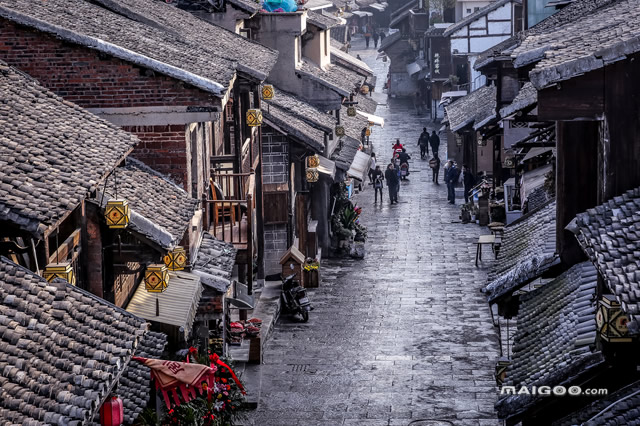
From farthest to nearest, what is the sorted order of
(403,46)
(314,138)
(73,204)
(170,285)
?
(403,46), (314,138), (170,285), (73,204)

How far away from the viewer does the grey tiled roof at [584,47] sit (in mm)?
14912

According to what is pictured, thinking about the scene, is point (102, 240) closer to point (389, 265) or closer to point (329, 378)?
point (329, 378)

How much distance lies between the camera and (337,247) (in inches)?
1571

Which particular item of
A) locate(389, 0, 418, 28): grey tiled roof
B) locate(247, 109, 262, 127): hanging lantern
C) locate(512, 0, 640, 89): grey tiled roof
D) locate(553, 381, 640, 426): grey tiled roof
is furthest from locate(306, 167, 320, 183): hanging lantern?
locate(389, 0, 418, 28): grey tiled roof

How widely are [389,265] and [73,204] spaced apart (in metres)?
24.4

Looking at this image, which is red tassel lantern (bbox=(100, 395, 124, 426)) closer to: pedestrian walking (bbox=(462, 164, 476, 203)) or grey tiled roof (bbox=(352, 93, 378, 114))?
pedestrian walking (bbox=(462, 164, 476, 203))

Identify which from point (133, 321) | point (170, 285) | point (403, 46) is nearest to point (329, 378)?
point (170, 285)

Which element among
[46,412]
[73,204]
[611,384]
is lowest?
[611,384]

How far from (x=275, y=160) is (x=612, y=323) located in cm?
2264

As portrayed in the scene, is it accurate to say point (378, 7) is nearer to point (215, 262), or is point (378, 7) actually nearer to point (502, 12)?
point (502, 12)

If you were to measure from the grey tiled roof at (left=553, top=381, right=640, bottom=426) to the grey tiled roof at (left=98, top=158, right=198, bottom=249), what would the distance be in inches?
307

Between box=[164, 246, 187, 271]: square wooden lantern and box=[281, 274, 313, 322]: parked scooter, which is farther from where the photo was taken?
A: box=[281, 274, 313, 322]: parked scooter

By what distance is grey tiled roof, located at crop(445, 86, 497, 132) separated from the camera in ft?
144

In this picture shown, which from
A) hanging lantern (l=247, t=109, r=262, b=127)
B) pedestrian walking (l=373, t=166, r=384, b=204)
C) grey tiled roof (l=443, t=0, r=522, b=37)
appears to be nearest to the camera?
hanging lantern (l=247, t=109, r=262, b=127)
